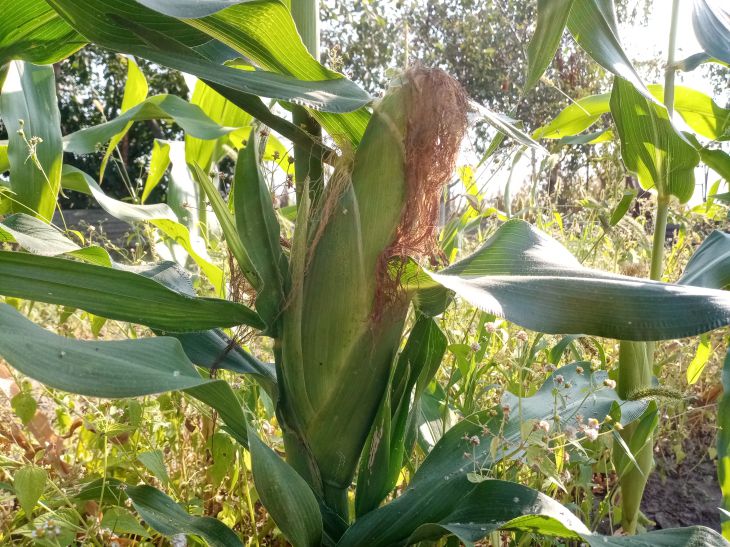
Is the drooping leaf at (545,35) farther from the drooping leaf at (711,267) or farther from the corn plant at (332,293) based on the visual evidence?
the drooping leaf at (711,267)

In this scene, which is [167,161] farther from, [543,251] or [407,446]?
[543,251]

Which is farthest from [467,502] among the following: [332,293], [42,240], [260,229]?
[42,240]

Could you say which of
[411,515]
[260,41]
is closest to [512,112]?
[260,41]

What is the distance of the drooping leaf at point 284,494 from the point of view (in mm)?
629

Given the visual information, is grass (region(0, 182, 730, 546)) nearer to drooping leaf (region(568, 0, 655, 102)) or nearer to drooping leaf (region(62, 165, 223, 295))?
drooping leaf (region(62, 165, 223, 295))

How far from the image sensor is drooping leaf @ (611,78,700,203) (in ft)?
3.18

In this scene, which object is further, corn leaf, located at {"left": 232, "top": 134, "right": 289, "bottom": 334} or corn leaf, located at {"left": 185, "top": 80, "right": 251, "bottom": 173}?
corn leaf, located at {"left": 185, "top": 80, "right": 251, "bottom": 173}

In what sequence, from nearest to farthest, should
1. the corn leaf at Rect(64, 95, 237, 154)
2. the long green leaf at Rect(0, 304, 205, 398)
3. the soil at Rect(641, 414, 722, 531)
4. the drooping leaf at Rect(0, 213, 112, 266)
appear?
1. the long green leaf at Rect(0, 304, 205, 398)
2. the drooping leaf at Rect(0, 213, 112, 266)
3. the corn leaf at Rect(64, 95, 237, 154)
4. the soil at Rect(641, 414, 722, 531)

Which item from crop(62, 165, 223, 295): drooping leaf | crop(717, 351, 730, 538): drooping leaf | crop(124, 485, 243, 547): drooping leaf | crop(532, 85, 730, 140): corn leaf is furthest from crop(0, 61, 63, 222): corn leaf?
crop(717, 351, 730, 538): drooping leaf

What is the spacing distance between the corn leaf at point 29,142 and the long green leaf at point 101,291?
0.39 metres

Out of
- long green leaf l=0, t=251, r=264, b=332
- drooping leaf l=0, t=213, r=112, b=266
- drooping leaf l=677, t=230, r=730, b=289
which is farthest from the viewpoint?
drooping leaf l=677, t=230, r=730, b=289

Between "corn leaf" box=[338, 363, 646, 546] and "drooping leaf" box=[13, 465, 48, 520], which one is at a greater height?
"corn leaf" box=[338, 363, 646, 546]

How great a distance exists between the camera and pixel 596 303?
1.89 ft

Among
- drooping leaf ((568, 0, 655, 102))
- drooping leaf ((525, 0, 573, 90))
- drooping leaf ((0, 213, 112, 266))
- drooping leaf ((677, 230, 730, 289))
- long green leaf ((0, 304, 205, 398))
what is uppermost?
drooping leaf ((568, 0, 655, 102))
